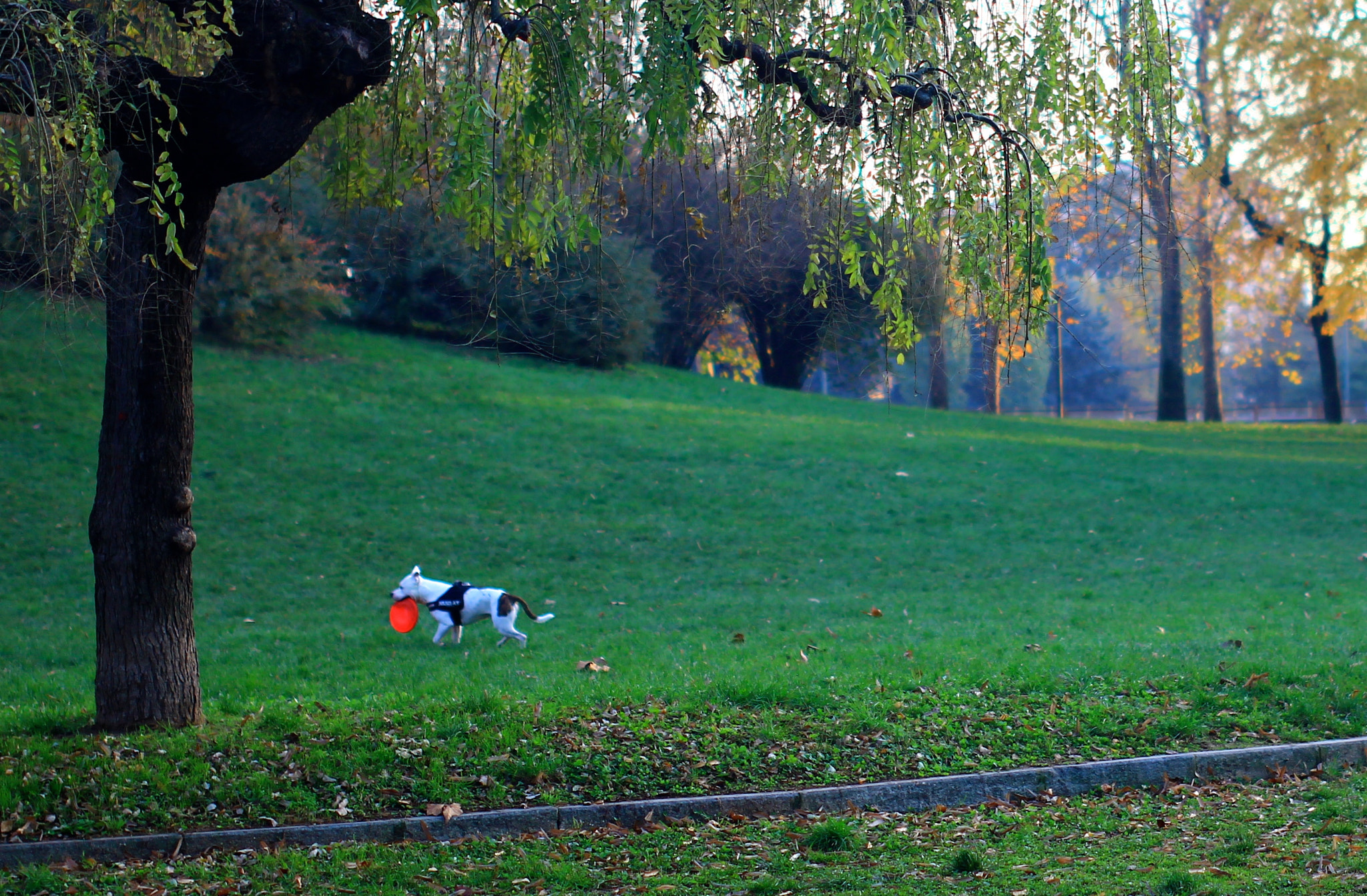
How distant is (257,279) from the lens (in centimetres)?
2031

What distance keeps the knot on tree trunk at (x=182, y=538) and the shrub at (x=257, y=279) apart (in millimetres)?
13845

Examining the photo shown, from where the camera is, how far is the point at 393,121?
6.43m

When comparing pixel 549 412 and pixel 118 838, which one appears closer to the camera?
pixel 118 838

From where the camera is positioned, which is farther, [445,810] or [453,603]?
[453,603]

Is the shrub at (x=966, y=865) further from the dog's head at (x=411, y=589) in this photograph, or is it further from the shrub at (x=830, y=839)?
the dog's head at (x=411, y=589)

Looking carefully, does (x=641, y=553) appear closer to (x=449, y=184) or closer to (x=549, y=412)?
(x=549, y=412)

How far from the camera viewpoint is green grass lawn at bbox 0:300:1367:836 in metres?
6.37

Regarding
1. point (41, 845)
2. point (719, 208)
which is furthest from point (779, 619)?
point (41, 845)

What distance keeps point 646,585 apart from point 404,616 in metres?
3.93

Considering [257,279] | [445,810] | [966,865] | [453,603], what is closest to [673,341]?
[257,279]

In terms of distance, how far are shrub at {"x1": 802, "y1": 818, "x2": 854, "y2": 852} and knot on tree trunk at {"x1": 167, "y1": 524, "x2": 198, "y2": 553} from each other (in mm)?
4206

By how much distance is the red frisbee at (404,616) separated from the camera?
996cm

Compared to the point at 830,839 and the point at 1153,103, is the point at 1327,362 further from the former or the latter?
the point at 830,839

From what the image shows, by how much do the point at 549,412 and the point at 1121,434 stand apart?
47.0ft
